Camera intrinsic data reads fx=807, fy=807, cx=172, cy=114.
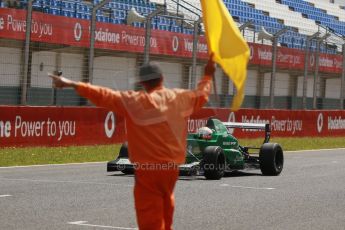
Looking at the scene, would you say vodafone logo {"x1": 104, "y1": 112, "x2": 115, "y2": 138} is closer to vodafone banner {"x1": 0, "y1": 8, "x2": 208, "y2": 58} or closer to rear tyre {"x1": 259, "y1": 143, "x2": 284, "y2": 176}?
vodafone banner {"x1": 0, "y1": 8, "x2": 208, "y2": 58}

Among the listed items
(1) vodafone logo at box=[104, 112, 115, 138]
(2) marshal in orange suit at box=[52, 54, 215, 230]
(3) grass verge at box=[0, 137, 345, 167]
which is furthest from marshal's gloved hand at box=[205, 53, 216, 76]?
(1) vodafone logo at box=[104, 112, 115, 138]

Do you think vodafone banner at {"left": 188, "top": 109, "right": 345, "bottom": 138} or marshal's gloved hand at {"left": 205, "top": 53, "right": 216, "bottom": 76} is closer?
marshal's gloved hand at {"left": 205, "top": 53, "right": 216, "bottom": 76}

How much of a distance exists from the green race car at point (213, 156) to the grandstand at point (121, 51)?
22.9 inches

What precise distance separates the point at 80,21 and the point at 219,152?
1263 cm

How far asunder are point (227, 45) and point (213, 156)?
760 cm

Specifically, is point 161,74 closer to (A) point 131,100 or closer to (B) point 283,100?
(A) point 131,100

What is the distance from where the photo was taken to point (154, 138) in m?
5.45

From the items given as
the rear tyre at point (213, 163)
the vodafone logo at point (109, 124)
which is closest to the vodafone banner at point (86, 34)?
the vodafone logo at point (109, 124)

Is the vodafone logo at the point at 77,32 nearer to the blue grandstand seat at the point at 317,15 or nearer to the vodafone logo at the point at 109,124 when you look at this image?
the vodafone logo at the point at 109,124

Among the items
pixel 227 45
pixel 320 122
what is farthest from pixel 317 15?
pixel 227 45

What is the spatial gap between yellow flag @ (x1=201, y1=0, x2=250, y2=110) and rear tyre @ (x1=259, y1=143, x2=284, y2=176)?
8.97m

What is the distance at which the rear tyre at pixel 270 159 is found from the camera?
14.7 metres

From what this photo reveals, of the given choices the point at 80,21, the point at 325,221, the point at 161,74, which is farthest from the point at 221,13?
the point at 80,21

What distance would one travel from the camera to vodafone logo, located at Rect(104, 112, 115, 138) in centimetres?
2105
